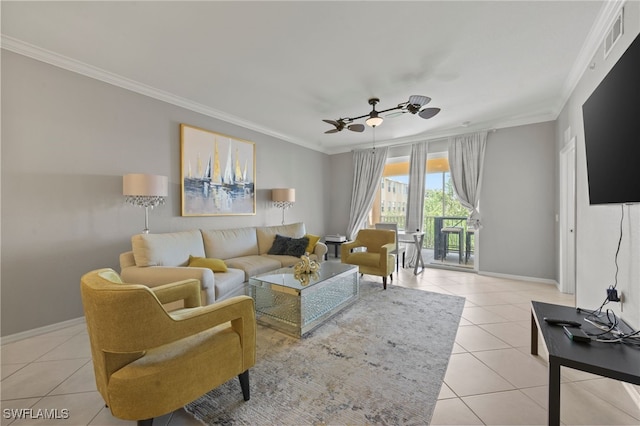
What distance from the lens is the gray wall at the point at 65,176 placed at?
7.79 ft

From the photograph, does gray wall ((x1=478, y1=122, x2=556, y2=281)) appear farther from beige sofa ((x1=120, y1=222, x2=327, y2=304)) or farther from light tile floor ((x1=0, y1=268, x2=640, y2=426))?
beige sofa ((x1=120, y1=222, x2=327, y2=304))

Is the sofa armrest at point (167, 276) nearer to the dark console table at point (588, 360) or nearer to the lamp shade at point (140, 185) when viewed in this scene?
the lamp shade at point (140, 185)

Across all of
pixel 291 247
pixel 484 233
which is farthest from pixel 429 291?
pixel 291 247

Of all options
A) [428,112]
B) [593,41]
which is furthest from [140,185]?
[593,41]

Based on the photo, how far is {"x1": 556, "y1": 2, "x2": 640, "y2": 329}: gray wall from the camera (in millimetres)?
1660

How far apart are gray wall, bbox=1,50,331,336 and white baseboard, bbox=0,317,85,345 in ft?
0.14

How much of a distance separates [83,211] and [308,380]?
293cm

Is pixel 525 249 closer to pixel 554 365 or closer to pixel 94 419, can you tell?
pixel 554 365

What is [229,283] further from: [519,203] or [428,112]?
[519,203]

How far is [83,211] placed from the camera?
277cm

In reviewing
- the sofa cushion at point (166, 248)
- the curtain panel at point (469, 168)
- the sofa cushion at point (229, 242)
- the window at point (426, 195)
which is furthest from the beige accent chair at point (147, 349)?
the window at point (426, 195)

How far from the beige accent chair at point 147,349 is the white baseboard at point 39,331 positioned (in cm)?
197

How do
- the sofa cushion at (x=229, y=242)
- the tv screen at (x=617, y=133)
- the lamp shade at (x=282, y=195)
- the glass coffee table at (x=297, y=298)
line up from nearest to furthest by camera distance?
the tv screen at (x=617, y=133) → the glass coffee table at (x=297, y=298) → the sofa cushion at (x=229, y=242) → the lamp shade at (x=282, y=195)

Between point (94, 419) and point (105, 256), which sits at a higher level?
point (105, 256)
